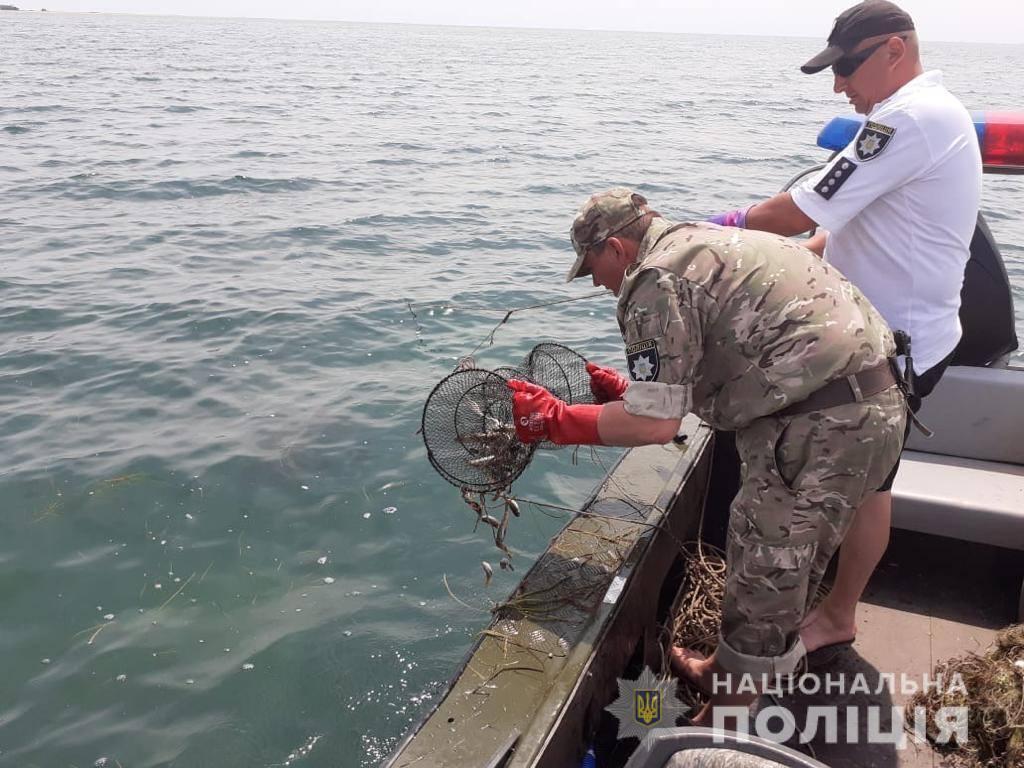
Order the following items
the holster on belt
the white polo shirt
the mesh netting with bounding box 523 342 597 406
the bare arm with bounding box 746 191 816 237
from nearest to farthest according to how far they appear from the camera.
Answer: the holster on belt, the white polo shirt, the bare arm with bounding box 746 191 816 237, the mesh netting with bounding box 523 342 597 406

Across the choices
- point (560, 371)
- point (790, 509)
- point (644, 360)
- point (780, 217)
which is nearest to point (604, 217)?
point (644, 360)

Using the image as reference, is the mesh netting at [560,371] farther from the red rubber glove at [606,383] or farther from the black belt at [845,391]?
the black belt at [845,391]

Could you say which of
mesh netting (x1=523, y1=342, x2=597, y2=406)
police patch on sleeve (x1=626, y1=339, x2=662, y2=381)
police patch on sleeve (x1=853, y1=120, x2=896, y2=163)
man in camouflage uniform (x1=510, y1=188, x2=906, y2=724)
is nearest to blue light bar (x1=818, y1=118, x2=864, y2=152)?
police patch on sleeve (x1=853, y1=120, x2=896, y2=163)

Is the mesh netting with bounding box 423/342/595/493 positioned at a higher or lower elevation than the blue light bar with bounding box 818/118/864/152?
lower

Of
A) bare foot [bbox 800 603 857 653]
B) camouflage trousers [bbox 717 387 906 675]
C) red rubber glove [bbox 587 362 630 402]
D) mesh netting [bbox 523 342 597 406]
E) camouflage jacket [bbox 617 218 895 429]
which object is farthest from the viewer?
mesh netting [bbox 523 342 597 406]

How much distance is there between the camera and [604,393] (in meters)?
3.73

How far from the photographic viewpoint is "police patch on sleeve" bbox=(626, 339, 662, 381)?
2.66m

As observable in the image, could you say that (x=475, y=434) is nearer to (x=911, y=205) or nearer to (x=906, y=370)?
(x=906, y=370)

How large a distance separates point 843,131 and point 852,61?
1.22 meters

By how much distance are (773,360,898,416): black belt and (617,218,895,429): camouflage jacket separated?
31 mm

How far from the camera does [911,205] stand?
3.11 meters

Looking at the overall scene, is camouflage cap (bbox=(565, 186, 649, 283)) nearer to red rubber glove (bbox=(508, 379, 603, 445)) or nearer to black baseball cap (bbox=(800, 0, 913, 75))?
red rubber glove (bbox=(508, 379, 603, 445))

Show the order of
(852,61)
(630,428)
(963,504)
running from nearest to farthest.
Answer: (630,428) → (852,61) → (963,504)

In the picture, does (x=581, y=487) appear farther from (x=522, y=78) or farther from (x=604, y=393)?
(x=522, y=78)
